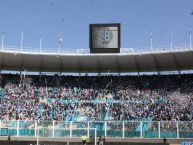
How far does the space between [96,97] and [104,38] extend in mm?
7436

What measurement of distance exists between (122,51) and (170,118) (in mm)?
11586

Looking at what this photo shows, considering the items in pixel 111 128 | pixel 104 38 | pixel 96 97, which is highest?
pixel 104 38

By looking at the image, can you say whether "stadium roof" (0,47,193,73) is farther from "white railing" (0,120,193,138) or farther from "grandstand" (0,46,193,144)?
"white railing" (0,120,193,138)

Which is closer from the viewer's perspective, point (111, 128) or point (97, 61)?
point (111, 128)

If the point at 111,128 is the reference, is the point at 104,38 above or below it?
above

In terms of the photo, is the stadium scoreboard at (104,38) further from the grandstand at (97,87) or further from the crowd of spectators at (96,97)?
the crowd of spectators at (96,97)

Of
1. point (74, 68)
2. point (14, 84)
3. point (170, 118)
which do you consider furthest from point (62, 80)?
point (170, 118)

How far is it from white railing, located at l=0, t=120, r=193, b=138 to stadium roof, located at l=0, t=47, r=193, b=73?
15068mm

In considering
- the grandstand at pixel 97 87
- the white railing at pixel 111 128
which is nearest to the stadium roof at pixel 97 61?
the grandstand at pixel 97 87

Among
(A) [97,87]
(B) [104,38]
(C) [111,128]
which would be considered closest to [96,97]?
(A) [97,87]

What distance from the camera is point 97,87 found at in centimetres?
5866

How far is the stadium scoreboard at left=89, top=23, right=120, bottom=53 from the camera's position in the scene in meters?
56.2

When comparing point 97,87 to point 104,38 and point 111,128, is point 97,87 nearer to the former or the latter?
point 104,38

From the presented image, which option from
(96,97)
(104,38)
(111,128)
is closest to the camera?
(111,128)
